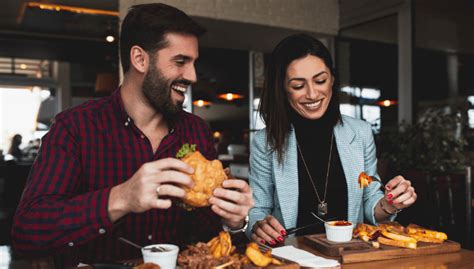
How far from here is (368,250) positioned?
5.29 feet

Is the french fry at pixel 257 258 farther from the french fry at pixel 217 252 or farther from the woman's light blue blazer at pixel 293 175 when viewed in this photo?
the woman's light blue blazer at pixel 293 175

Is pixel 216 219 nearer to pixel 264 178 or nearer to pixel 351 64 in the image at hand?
pixel 264 178

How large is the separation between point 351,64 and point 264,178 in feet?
16.6

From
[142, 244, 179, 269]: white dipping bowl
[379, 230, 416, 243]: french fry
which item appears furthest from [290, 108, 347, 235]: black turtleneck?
[142, 244, 179, 269]: white dipping bowl

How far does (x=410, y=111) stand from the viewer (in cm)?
591

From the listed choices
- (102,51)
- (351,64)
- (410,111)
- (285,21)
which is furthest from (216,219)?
(102,51)

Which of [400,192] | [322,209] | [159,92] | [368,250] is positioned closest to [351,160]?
[322,209]

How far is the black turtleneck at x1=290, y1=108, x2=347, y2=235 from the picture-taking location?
2396 millimetres

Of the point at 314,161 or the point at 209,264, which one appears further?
the point at 314,161

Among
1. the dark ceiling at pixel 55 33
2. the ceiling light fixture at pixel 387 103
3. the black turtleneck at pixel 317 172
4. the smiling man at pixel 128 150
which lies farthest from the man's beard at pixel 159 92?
the dark ceiling at pixel 55 33

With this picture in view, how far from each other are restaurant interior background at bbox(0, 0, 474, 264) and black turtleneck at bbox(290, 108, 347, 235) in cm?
67

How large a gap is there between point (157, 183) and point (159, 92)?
65 cm

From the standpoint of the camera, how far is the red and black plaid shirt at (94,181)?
1533mm

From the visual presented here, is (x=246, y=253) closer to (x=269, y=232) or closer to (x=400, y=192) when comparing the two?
(x=269, y=232)
